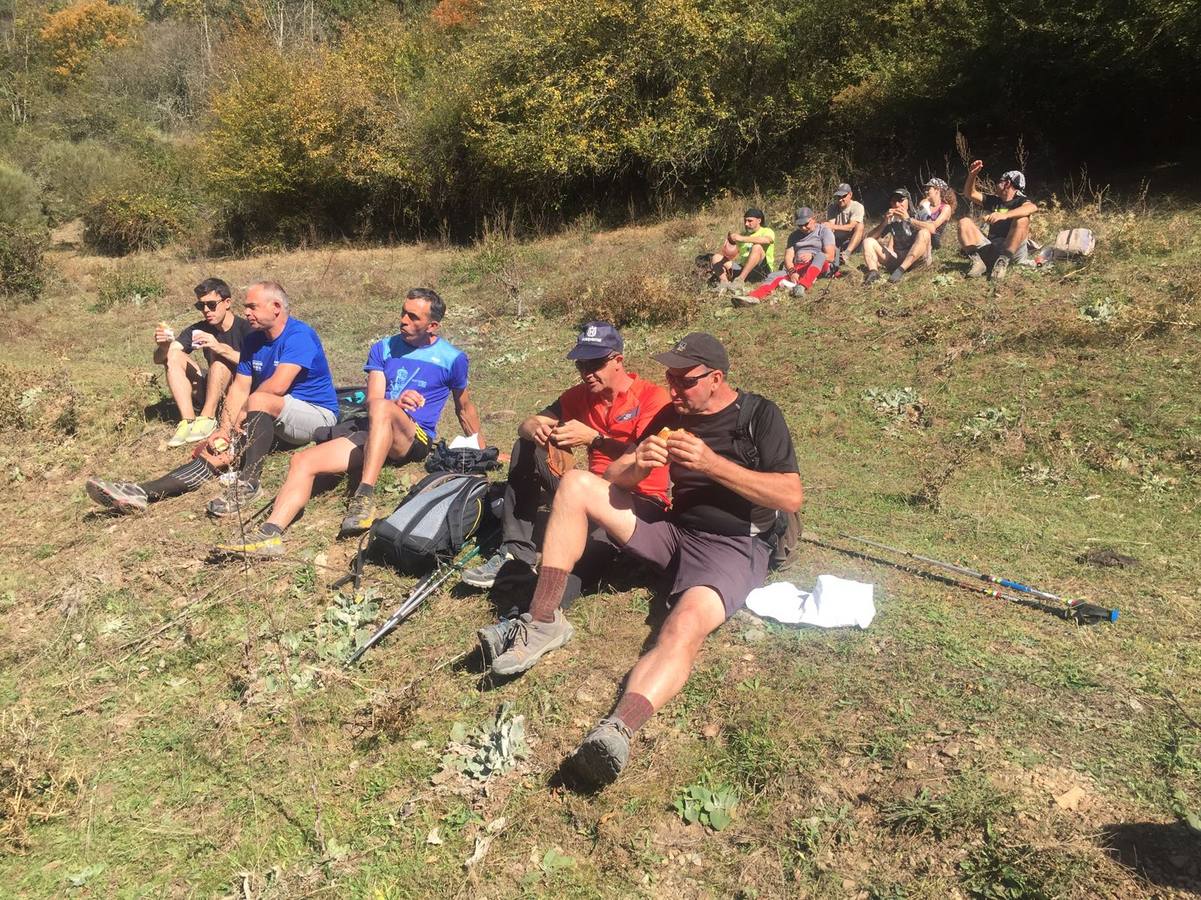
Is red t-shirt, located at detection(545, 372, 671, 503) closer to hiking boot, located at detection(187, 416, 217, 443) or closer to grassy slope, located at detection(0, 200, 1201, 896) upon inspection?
grassy slope, located at detection(0, 200, 1201, 896)

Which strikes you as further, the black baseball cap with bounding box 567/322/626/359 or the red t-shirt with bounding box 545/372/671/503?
the red t-shirt with bounding box 545/372/671/503

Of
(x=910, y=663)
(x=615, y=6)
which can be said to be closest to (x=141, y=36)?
(x=615, y=6)

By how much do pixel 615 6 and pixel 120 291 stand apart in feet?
37.0

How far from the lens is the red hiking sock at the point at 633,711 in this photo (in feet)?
9.72

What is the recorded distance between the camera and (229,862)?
2861 millimetres

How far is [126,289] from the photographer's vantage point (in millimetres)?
14078

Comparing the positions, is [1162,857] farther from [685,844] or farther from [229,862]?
[229,862]

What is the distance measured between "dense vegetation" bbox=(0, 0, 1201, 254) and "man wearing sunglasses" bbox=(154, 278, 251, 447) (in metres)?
12.4

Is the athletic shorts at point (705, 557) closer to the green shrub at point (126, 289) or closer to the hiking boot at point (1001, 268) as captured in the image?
the hiking boot at point (1001, 268)

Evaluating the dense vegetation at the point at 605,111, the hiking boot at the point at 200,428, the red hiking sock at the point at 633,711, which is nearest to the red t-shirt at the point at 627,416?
the red hiking sock at the point at 633,711

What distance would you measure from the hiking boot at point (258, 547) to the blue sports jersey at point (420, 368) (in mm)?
1307

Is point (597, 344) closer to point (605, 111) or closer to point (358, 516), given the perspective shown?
point (358, 516)

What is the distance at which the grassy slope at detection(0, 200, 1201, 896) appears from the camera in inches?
104

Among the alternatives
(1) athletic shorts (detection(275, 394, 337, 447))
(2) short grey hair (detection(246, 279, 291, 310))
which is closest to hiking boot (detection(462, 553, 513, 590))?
(1) athletic shorts (detection(275, 394, 337, 447))
